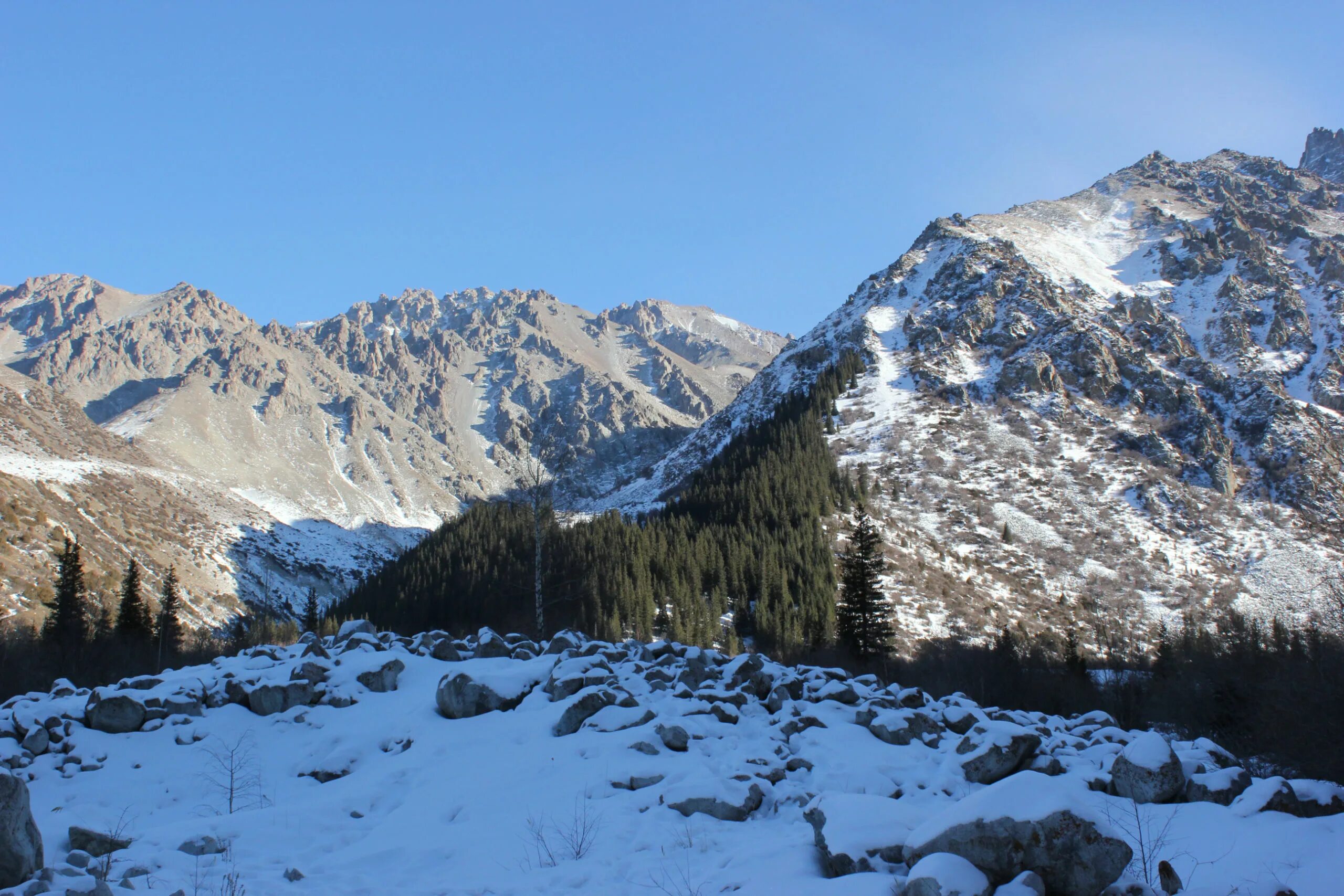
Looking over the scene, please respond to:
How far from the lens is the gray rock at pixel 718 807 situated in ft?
33.3

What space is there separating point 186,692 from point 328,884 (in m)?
8.60

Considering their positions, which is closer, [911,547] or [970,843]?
[970,843]

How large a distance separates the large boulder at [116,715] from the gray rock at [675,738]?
9994 millimetres

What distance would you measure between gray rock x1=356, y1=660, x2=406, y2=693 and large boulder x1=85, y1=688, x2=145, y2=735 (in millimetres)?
3988

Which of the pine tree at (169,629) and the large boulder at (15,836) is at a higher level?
the large boulder at (15,836)

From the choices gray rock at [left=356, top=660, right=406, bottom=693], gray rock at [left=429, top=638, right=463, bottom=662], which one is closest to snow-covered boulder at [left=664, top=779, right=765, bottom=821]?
gray rock at [left=356, top=660, right=406, bottom=693]

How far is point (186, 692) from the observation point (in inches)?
579

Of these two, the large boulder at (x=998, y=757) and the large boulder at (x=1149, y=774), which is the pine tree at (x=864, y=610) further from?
the large boulder at (x=1149, y=774)

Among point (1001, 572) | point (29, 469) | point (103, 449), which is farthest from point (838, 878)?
point (103, 449)

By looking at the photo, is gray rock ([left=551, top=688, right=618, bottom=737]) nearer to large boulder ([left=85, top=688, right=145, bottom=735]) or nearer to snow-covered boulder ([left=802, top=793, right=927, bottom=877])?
snow-covered boulder ([left=802, top=793, right=927, bottom=877])

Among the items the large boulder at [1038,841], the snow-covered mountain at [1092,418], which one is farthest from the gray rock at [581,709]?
the snow-covered mountain at [1092,418]

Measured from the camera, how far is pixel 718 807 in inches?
401

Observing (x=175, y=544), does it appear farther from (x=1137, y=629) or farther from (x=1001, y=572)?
(x=1137, y=629)

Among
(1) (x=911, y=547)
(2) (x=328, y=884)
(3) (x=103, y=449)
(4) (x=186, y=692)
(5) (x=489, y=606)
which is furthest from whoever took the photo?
(3) (x=103, y=449)
